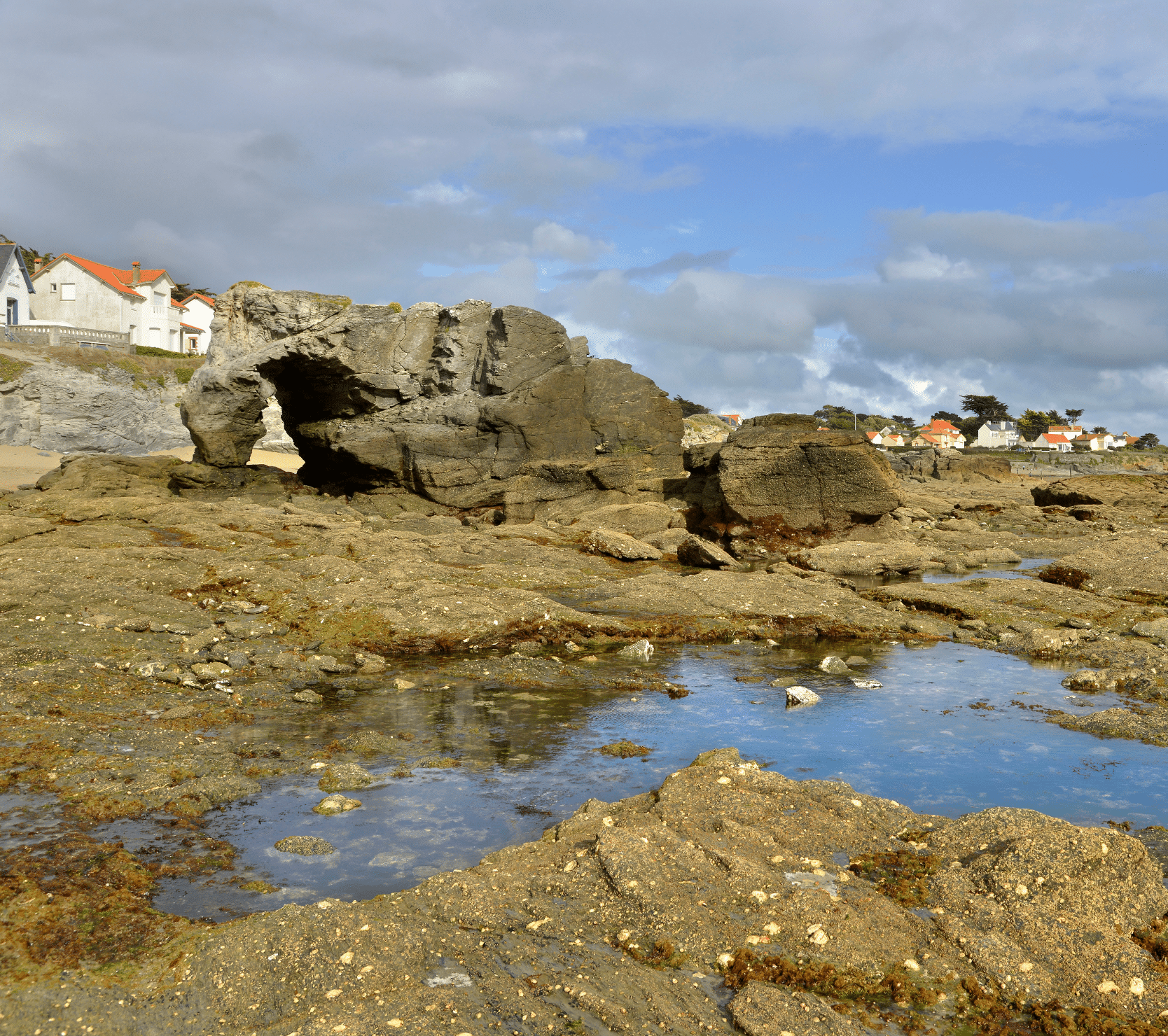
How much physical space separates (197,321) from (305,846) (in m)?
82.8

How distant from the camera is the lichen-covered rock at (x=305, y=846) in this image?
655 cm

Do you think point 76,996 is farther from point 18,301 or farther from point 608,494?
point 18,301

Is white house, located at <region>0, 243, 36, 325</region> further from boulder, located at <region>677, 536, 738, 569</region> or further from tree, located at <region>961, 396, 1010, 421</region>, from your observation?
tree, located at <region>961, 396, 1010, 421</region>

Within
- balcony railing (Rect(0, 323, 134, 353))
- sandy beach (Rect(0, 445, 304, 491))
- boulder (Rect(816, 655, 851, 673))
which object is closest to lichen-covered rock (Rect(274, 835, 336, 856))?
boulder (Rect(816, 655, 851, 673))

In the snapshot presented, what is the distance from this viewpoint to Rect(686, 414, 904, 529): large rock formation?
977 inches

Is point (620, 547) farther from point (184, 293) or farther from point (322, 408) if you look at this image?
point (184, 293)

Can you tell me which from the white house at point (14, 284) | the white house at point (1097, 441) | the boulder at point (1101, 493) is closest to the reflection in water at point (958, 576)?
the boulder at point (1101, 493)

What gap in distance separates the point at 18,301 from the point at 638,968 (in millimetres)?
76066

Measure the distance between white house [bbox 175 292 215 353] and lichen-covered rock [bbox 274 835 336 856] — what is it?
78.0 metres

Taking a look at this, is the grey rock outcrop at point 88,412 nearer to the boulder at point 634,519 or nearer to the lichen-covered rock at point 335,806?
the boulder at point 634,519

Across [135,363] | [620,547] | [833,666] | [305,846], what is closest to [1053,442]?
[135,363]

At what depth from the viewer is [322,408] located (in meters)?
31.7

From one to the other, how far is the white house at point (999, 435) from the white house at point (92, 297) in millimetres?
104162

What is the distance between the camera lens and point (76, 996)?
14.6 feet
